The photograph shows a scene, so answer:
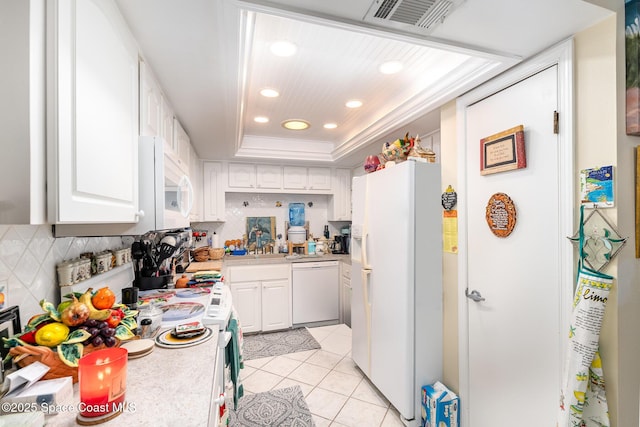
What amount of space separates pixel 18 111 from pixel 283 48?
1367 millimetres

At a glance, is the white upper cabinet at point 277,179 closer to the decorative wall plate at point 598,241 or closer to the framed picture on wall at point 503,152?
the framed picture on wall at point 503,152

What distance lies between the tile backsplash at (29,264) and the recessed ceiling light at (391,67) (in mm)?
1963

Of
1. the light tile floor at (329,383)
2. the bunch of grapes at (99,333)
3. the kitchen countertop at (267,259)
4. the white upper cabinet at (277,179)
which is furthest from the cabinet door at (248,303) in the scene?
the bunch of grapes at (99,333)

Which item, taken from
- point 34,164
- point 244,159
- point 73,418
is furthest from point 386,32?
point 244,159

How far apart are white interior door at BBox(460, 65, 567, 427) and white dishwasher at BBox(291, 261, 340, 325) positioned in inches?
86.2

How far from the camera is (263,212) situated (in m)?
4.27

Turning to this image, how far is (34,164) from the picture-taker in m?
0.65

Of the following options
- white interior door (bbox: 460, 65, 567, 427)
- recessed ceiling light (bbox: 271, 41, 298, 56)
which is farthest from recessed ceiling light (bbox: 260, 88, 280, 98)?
white interior door (bbox: 460, 65, 567, 427)

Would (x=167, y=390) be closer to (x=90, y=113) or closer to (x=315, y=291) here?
(x=90, y=113)

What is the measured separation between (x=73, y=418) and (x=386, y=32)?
5.21 feet

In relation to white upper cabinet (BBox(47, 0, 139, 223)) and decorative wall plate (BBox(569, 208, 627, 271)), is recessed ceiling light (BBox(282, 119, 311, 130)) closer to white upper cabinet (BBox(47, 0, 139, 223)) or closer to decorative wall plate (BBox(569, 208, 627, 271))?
white upper cabinet (BBox(47, 0, 139, 223))

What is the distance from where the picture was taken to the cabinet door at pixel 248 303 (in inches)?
137

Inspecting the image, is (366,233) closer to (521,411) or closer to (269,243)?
(521,411)

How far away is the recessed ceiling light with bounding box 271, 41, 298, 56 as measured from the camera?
5.48ft
